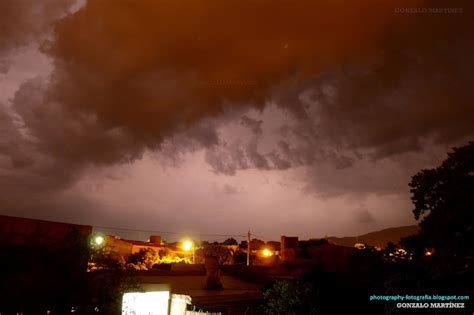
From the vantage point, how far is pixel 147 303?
16.6 m

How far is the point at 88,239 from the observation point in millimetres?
12094

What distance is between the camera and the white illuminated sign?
15031mm

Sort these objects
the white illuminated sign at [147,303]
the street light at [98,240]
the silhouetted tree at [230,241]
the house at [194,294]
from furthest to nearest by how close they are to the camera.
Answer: the silhouetted tree at [230,241] → the house at [194,294] → the white illuminated sign at [147,303] → the street light at [98,240]

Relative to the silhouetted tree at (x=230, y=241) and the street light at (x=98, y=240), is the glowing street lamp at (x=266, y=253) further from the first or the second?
the street light at (x=98, y=240)

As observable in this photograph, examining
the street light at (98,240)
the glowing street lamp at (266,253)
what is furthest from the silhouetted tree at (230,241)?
the street light at (98,240)

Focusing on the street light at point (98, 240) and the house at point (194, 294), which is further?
the house at point (194, 294)

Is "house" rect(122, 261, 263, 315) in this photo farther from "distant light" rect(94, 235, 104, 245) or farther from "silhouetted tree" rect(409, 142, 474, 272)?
"silhouetted tree" rect(409, 142, 474, 272)

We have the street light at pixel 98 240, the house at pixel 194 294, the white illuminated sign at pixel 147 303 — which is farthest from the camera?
the house at pixel 194 294

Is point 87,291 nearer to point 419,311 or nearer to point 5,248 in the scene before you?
point 5,248

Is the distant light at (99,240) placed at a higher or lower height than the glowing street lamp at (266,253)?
higher

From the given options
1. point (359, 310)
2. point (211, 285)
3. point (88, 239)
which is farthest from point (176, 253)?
point (88, 239)

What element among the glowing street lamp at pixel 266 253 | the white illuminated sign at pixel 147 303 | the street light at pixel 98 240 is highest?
the street light at pixel 98 240

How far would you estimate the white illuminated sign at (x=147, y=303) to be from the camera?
1503 centimetres

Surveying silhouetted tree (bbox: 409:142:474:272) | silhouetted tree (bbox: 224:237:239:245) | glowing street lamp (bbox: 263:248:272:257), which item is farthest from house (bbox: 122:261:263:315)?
silhouetted tree (bbox: 224:237:239:245)
